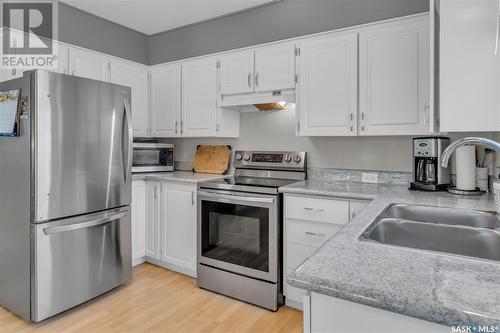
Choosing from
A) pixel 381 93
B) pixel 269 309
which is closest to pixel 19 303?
pixel 269 309

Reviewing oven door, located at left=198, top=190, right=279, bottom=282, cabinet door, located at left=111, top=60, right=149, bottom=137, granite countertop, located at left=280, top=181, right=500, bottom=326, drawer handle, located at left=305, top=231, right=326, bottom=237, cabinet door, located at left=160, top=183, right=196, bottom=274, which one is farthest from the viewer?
cabinet door, located at left=111, top=60, right=149, bottom=137

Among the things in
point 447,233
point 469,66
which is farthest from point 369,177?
point 447,233

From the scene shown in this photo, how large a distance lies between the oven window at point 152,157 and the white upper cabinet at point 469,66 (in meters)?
2.67

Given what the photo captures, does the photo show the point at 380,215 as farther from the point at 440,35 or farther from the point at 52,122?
the point at 52,122

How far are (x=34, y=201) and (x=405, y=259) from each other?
2.22 metres

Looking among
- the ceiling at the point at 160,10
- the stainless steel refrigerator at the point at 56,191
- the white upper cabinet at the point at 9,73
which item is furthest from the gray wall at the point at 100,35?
the stainless steel refrigerator at the point at 56,191

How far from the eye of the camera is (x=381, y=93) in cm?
228

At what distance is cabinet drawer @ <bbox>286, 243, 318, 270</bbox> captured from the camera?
2268 millimetres

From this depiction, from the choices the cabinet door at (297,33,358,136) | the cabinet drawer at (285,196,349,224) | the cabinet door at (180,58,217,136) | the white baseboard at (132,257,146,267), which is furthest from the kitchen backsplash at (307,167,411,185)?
the white baseboard at (132,257,146,267)

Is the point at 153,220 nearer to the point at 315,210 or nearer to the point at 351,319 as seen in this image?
the point at 315,210

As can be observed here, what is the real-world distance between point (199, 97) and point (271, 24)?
99cm

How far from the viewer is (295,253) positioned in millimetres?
2311

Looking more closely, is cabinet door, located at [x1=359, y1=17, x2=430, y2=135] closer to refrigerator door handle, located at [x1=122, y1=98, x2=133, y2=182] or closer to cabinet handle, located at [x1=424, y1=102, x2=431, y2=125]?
cabinet handle, located at [x1=424, y1=102, x2=431, y2=125]

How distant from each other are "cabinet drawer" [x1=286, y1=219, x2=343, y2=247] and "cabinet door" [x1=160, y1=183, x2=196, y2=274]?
0.93 meters
